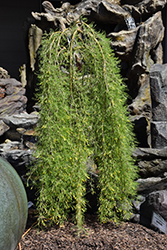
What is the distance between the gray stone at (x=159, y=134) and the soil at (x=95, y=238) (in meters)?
1.86

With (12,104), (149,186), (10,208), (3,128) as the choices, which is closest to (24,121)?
(3,128)

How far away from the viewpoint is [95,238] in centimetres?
266

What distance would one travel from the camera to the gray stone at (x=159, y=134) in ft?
14.6

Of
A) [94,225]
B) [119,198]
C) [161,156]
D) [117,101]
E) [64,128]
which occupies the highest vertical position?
[117,101]

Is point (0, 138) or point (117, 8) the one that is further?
point (0, 138)

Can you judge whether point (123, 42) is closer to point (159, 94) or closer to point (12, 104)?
point (159, 94)

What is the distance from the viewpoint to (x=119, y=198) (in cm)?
280

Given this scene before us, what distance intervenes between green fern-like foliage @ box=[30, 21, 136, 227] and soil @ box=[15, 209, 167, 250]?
0.14m

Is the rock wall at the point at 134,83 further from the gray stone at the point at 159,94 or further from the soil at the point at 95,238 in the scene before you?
the soil at the point at 95,238

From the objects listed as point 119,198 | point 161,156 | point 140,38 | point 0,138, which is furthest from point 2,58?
point 119,198

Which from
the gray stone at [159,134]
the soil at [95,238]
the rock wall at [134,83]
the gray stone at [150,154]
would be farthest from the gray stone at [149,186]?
the gray stone at [159,134]

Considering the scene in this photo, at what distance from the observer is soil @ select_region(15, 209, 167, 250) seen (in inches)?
100

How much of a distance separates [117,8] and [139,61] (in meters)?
1.59

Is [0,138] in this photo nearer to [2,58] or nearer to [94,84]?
[2,58]
